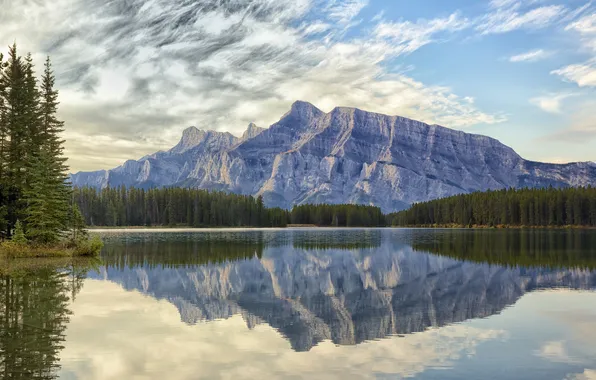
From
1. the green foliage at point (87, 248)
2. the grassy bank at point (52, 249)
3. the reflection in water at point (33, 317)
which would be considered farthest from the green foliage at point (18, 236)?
the reflection in water at point (33, 317)

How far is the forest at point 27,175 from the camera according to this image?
54.6 m

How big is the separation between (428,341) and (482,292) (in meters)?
16.2

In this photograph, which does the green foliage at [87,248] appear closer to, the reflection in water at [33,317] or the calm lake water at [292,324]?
the calm lake water at [292,324]

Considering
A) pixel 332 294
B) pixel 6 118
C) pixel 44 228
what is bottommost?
pixel 332 294

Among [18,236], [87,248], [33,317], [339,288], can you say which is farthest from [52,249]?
[33,317]

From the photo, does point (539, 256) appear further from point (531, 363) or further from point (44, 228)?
point (44, 228)

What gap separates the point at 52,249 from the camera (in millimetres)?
55156

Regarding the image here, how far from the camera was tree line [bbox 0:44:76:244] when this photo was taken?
179 ft

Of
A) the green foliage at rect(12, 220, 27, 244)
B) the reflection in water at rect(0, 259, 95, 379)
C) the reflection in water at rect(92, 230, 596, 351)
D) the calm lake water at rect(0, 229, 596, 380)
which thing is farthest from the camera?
the green foliage at rect(12, 220, 27, 244)

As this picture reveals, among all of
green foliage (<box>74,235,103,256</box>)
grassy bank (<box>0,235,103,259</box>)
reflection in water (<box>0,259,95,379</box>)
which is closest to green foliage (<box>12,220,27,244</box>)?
grassy bank (<box>0,235,103,259</box>)

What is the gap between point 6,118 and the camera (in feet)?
188

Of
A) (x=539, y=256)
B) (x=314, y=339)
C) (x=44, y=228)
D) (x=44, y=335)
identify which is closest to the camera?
(x=44, y=335)

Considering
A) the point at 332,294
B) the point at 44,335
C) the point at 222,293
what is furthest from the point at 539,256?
the point at 44,335

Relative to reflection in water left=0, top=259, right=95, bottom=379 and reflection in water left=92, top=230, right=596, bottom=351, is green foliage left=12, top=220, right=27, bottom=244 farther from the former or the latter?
reflection in water left=0, top=259, right=95, bottom=379
